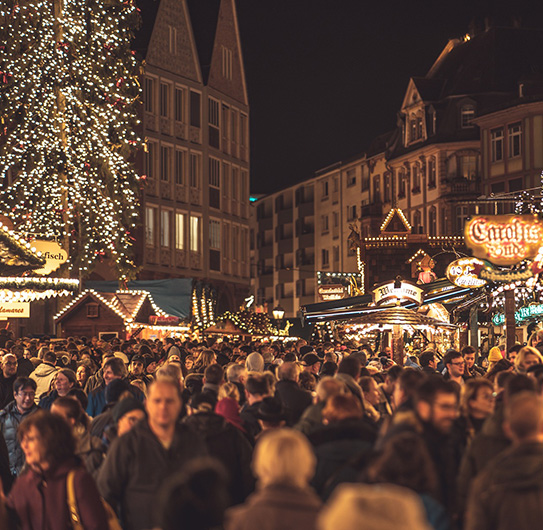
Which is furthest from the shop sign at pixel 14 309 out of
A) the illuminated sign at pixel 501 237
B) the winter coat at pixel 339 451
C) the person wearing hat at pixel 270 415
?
the winter coat at pixel 339 451

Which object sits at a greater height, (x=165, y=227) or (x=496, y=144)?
(x=496, y=144)

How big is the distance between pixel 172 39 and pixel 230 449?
45856 mm

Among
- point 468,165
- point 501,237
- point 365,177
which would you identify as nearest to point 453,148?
point 468,165

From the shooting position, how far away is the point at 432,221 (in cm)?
6669

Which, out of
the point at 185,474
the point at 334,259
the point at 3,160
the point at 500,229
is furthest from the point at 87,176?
the point at 334,259

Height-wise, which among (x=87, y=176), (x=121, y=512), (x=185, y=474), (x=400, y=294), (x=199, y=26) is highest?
(x=199, y=26)

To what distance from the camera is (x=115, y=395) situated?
33.6 ft

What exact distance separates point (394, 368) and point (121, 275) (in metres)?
24.2

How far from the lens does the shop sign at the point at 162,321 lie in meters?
33.1

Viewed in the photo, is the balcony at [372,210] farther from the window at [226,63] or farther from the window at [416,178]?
the window at [226,63]

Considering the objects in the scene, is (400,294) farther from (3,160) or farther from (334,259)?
(334,259)

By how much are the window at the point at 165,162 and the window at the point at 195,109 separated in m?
2.23

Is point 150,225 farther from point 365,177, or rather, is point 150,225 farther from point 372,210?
point 365,177

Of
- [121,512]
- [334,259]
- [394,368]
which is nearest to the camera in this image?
[121,512]
